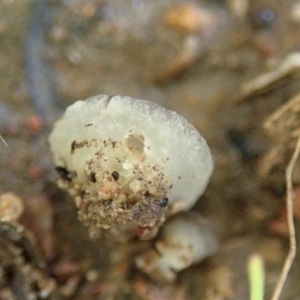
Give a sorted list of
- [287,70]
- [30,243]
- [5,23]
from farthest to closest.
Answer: [5,23] → [287,70] → [30,243]

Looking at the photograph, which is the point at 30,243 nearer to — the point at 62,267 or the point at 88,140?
the point at 62,267

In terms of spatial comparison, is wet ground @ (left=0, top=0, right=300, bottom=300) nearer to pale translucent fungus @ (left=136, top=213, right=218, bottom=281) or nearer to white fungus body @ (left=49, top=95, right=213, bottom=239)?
pale translucent fungus @ (left=136, top=213, right=218, bottom=281)

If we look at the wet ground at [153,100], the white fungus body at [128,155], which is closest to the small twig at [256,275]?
the wet ground at [153,100]

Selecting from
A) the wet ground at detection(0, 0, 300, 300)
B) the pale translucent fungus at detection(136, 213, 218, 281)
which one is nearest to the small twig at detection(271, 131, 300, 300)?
the wet ground at detection(0, 0, 300, 300)

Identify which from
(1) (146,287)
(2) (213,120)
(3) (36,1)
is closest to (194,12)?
(2) (213,120)

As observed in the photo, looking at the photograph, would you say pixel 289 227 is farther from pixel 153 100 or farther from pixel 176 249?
pixel 153 100

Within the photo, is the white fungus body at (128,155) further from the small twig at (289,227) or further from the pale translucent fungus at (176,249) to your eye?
the small twig at (289,227)
